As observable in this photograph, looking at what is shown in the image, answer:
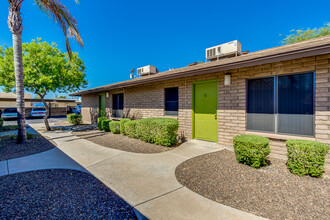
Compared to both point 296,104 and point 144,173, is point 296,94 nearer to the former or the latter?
point 296,104

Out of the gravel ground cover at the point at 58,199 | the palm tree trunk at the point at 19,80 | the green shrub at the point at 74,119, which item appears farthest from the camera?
the green shrub at the point at 74,119

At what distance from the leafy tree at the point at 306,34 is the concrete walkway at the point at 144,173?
22941mm

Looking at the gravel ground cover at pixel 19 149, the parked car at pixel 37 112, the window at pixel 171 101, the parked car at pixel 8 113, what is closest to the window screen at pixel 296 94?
the window at pixel 171 101

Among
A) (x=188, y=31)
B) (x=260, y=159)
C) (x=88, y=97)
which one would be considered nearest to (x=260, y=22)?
(x=188, y=31)

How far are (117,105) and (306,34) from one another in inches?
964

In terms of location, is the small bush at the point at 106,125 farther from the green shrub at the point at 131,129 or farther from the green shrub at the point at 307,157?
the green shrub at the point at 307,157

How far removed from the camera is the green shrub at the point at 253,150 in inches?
157

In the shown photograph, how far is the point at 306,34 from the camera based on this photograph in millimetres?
19672

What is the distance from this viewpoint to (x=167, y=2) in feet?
45.2

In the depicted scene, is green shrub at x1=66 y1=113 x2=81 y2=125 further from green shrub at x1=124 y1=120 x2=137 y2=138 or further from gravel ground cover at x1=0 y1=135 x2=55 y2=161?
green shrub at x1=124 y1=120 x2=137 y2=138

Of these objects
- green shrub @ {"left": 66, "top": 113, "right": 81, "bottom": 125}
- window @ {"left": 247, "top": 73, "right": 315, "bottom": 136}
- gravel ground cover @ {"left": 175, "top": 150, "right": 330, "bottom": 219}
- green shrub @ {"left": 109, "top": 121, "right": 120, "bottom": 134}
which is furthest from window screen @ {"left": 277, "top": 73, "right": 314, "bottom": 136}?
green shrub @ {"left": 66, "top": 113, "right": 81, "bottom": 125}

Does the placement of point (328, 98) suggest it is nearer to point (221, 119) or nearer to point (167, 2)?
point (221, 119)

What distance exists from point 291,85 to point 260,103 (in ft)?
3.00

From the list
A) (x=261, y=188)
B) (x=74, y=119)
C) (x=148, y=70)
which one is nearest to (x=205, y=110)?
(x=261, y=188)
